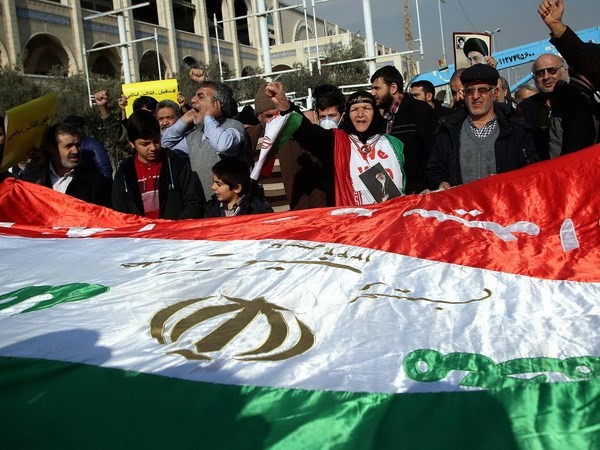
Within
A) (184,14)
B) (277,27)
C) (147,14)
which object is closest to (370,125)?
(147,14)

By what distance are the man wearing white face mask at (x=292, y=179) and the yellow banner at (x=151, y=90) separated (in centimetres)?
446

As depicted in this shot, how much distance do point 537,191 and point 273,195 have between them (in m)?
1.84

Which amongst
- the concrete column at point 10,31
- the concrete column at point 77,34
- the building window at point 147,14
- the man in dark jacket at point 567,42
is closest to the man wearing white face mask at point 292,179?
the man in dark jacket at point 567,42

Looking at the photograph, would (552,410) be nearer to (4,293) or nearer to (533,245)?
Answer: (533,245)

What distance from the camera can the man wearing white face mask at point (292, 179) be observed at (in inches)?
169

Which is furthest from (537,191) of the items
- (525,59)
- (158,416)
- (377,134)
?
(525,59)

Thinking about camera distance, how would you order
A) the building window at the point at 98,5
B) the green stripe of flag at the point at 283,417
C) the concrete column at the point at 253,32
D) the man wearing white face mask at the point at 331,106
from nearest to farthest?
the green stripe of flag at the point at 283,417
the man wearing white face mask at the point at 331,106
the building window at the point at 98,5
the concrete column at the point at 253,32

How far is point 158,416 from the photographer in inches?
70.4

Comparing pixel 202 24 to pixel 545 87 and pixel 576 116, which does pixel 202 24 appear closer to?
pixel 545 87

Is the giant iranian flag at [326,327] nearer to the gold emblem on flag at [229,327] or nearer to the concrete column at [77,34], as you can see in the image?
the gold emblem on flag at [229,327]

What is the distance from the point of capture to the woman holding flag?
13.0 feet

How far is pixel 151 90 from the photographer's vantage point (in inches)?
337

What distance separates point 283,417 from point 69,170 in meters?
3.26

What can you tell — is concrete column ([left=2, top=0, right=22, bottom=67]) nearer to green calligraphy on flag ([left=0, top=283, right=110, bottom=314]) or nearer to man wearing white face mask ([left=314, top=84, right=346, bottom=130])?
man wearing white face mask ([left=314, top=84, right=346, bottom=130])
